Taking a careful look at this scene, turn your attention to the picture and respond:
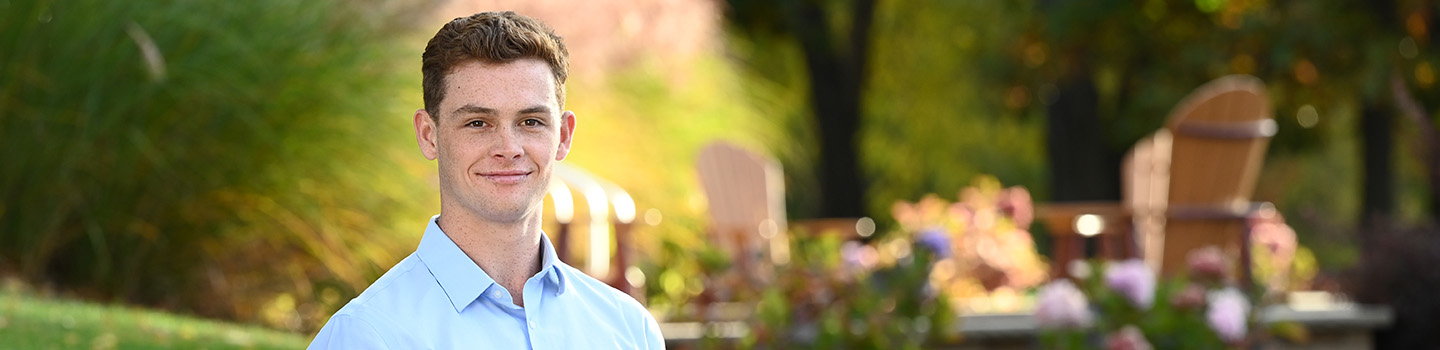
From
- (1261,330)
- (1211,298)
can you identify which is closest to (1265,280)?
(1261,330)

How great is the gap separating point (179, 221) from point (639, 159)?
3.67 meters

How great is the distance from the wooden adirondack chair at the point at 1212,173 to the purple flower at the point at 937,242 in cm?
227

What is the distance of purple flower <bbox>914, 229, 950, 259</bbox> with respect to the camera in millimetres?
4398

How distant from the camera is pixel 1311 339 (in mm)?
6219

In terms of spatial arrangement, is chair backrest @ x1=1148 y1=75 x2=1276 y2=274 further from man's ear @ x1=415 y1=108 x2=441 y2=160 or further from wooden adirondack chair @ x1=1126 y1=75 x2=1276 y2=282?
man's ear @ x1=415 y1=108 x2=441 y2=160

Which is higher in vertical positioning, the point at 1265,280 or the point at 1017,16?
the point at 1017,16

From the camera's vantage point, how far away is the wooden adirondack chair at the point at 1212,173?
6262 mm

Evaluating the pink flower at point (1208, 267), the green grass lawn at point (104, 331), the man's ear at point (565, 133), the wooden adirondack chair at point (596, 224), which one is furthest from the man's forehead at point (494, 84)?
the pink flower at point (1208, 267)

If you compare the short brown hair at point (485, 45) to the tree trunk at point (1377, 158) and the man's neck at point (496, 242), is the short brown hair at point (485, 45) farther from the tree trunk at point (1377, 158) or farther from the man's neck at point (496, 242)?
the tree trunk at point (1377, 158)

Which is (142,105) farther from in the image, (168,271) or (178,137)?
(168,271)

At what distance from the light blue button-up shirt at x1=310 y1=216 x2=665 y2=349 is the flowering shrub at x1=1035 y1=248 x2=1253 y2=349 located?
3020mm

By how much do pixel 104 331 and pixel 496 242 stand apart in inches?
93.4

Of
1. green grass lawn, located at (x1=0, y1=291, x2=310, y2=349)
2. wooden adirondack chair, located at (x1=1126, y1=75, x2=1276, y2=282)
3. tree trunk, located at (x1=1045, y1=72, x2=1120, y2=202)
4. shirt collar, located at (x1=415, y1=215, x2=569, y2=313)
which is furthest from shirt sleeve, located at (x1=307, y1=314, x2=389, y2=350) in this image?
tree trunk, located at (x1=1045, y1=72, x2=1120, y2=202)

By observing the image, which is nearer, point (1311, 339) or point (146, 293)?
point (146, 293)
